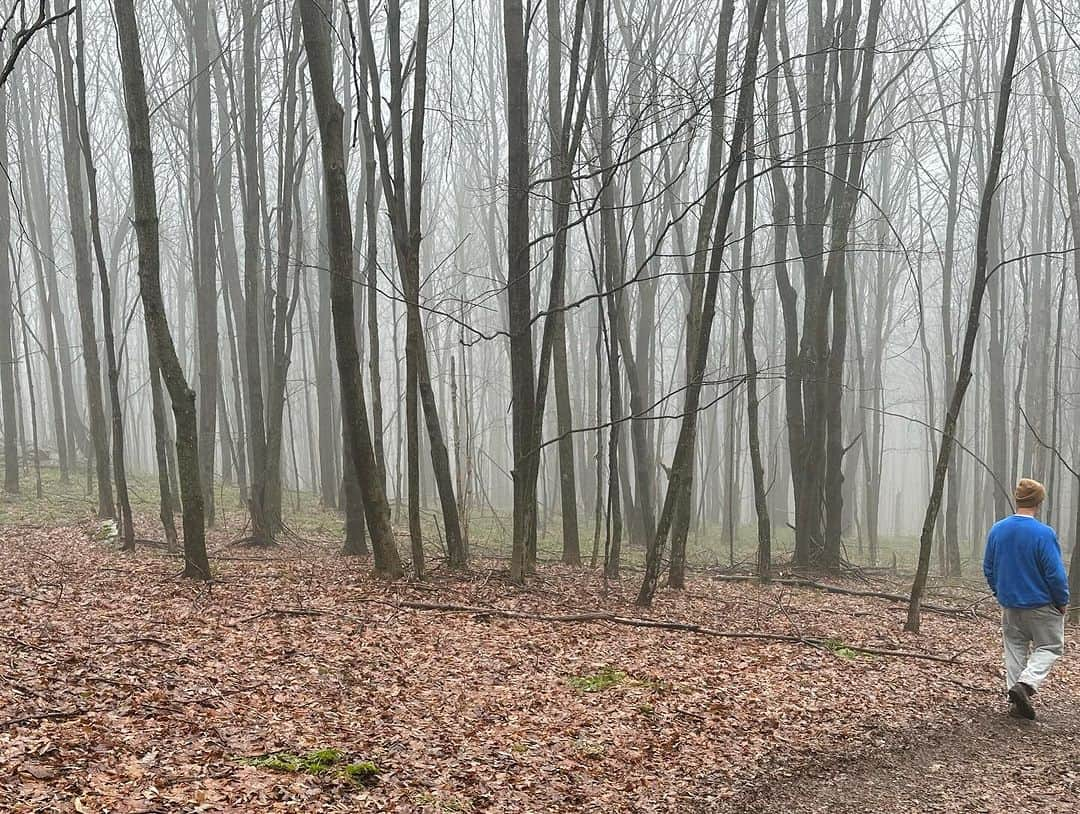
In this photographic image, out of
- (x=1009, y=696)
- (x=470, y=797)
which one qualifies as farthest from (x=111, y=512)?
(x=1009, y=696)

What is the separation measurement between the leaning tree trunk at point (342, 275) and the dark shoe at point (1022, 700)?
19.3 ft

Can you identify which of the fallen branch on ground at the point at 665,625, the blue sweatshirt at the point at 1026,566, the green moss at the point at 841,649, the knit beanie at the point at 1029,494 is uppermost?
the knit beanie at the point at 1029,494

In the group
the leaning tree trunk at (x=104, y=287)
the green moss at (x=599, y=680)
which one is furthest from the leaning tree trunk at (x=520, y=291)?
the leaning tree trunk at (x=104, y=287)

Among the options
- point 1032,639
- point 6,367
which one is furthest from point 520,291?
point 6,367

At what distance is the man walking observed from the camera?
605 centimetres

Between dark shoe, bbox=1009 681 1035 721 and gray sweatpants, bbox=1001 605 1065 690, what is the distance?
0.04 m

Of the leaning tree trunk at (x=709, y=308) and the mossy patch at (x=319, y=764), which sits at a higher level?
the leaning tree trunk at (x=709, y=308)

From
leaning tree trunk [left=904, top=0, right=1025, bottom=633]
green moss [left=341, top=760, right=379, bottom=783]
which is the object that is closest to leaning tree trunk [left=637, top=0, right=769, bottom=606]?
leaning tree trunk [left=904, top=0, right=1025, bottom=633]

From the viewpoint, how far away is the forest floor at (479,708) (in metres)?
4.18

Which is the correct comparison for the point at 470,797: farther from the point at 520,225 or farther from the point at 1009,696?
the point at 520,225

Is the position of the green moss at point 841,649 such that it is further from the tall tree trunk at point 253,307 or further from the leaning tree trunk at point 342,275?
the tall tree trunk at point 253,307

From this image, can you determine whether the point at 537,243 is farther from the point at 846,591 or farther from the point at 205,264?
the point at 846,591

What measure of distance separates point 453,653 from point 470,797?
2.61m

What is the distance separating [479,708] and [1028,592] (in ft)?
12.9
